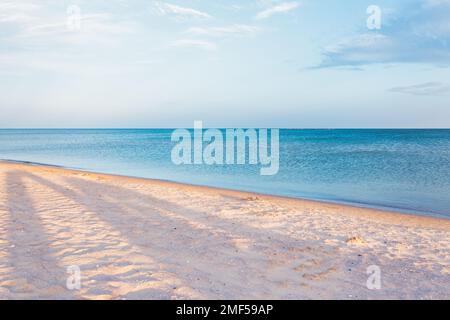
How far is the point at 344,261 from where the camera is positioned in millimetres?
Answer: 5980

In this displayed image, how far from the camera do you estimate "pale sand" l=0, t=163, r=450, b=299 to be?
482 cm

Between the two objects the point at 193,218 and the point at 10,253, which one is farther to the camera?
the point at 193,218

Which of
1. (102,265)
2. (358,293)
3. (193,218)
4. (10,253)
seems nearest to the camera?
(358,293)

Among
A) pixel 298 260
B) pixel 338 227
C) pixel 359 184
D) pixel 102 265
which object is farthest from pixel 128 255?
pixel 359 184

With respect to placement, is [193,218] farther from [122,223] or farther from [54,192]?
[54,192]

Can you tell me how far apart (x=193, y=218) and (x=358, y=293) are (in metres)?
4.88

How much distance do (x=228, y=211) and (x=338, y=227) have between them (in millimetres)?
2922

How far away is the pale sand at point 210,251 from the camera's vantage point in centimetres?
482

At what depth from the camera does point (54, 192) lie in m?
12.2

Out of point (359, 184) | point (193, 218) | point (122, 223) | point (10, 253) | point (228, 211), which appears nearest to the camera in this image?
point (10, 253)

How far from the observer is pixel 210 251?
635 centimetres
